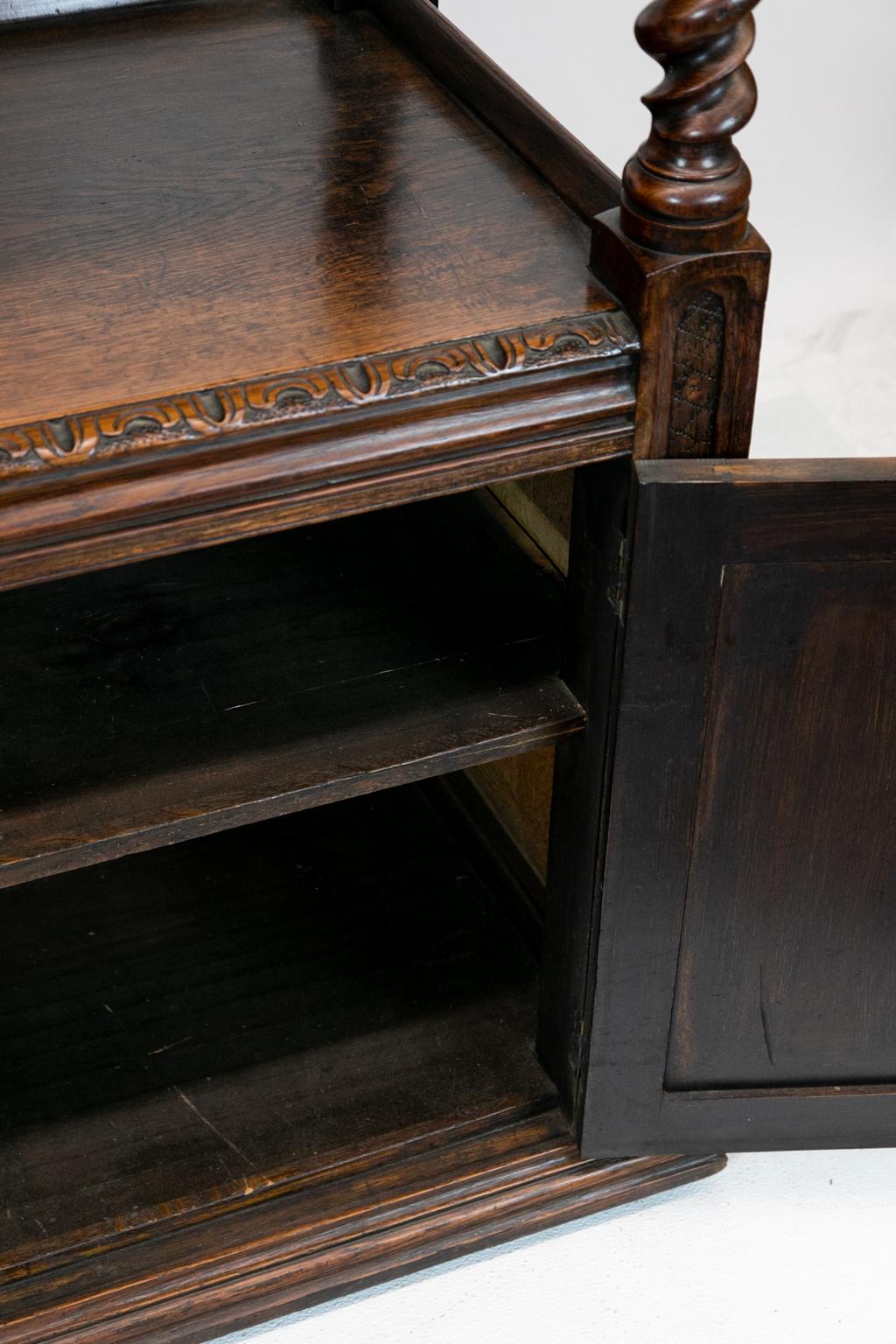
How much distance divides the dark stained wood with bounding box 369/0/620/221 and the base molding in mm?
672

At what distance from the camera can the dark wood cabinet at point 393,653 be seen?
2.80ft

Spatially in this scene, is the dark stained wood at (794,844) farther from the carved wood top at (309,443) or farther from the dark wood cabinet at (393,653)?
the carved wood top at (309,443)

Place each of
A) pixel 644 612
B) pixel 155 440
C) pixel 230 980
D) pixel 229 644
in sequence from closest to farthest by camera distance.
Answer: pixel 155 440
pixel 644 612
pixel 229 644
pixel 230 980

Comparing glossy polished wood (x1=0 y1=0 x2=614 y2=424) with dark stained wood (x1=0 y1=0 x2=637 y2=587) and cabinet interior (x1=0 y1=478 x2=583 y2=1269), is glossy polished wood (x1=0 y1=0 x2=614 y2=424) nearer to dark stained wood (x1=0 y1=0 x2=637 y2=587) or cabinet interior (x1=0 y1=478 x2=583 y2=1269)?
dark stained wood (x1=0 y1=0 x2=637 y2=587)

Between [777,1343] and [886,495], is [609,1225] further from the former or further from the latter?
[886,495]

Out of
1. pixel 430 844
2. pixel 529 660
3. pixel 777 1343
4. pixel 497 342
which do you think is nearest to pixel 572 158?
pixel 497 342

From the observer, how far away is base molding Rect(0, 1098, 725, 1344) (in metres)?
1.11

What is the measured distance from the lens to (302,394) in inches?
32.9

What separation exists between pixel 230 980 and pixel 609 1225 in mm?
364

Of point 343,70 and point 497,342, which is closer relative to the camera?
point 497,342

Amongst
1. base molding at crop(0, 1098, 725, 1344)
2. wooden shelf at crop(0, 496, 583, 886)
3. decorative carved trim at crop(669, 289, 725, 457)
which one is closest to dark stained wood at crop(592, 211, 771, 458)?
decorative carved trim at crop(669, 289, 725, 457)

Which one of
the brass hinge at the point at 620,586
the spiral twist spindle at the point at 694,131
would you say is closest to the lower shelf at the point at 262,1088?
the brass hinge at the point at 620,586

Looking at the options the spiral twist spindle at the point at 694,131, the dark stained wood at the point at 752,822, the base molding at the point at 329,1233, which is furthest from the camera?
the base molding at the point at 329,1233

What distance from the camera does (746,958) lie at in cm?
108
